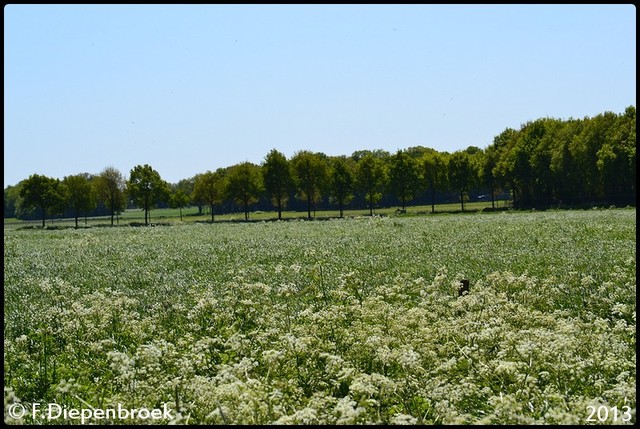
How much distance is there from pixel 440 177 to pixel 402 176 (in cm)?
1258

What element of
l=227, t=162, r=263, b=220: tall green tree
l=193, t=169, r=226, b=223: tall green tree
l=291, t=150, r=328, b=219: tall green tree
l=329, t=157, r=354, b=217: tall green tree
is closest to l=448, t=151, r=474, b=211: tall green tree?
l=329, t=157, r=354, b=217: tall green tree

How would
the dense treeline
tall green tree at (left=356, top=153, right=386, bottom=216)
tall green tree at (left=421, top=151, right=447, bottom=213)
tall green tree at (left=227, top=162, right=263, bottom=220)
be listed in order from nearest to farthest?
the dense treeline
tall green tree at (left=227, top=162, right=263, bottom=220)
tall green tree at (left=356, top=153, right=386, bottom=216)
tall green tree at (left=421, top=151, right=447, bottom=213)

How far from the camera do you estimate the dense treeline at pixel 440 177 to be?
78.8 m

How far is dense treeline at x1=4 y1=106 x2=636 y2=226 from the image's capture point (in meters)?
78.8

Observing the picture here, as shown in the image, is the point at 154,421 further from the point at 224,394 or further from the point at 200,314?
the point at 200,314

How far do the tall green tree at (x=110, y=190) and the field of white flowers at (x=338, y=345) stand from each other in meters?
81.0

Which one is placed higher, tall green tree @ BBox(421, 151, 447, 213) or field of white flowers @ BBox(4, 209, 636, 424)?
tall green tree @ BBox(421, 151, 447, 213)

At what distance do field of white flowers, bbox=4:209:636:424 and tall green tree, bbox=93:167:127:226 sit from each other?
80987 millimetres

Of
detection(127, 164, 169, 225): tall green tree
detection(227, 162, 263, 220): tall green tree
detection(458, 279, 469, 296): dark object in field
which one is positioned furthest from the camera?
detection(227, 162, 263, 220): tall green tree

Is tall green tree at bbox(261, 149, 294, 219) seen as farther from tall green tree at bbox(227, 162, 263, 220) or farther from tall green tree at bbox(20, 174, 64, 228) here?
tall green tree at bbox(20, 174, 64, 228)

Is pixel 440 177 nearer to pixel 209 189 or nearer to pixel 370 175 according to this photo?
pixel 370 175

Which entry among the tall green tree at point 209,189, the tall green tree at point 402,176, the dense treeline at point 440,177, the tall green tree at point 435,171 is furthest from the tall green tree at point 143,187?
the tall green tree at point 435,171

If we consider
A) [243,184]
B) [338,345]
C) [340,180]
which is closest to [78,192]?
[243,184]

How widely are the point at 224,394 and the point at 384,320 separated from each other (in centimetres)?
466
